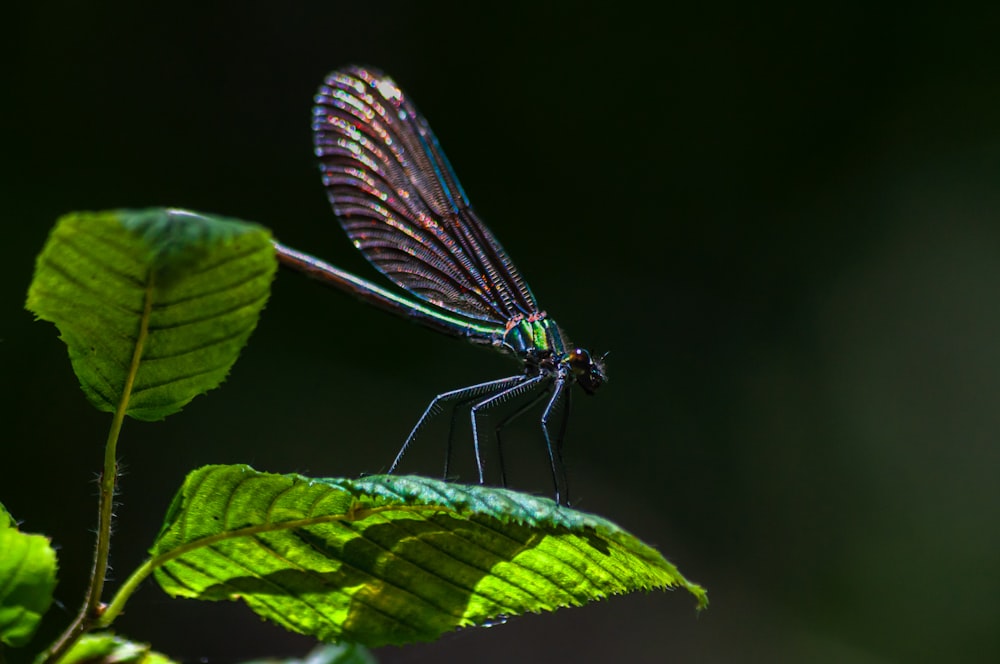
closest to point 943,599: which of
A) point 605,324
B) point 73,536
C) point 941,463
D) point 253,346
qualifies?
point 941,463

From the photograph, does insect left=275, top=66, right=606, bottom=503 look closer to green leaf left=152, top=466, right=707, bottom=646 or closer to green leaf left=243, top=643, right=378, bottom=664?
green leaf left=152, top=466, right=707, bottom=646

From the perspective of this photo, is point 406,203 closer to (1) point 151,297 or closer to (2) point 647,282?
(1) point 151,297

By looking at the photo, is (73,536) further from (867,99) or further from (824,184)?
(867,99)

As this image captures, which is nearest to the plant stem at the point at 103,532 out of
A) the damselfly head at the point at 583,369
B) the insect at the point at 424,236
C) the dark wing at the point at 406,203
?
the insect at the point at 424,236

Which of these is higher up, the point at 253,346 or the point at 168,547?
the point at 253,346

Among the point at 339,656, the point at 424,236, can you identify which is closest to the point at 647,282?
the point at 424,236
